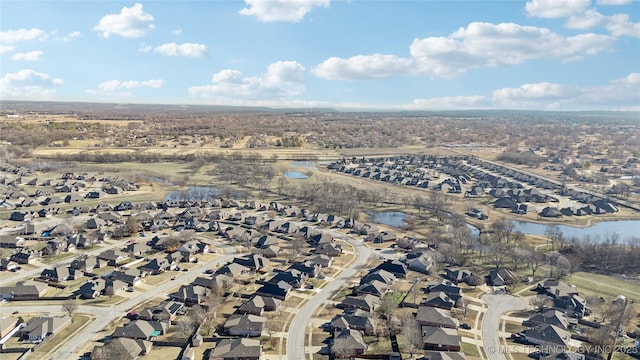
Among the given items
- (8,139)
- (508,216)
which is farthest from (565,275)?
(8,139)

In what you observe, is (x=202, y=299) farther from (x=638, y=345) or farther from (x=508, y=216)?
(x=508, y=216)

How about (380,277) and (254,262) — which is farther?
(254,262)

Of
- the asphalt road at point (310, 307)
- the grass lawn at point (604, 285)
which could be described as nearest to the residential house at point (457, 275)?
the asphalt road at point (310, 307)

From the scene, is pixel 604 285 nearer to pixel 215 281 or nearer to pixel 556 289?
pixel 556 289

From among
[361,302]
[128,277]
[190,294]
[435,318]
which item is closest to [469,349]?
[435,318]

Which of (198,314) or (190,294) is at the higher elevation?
(198,314)
